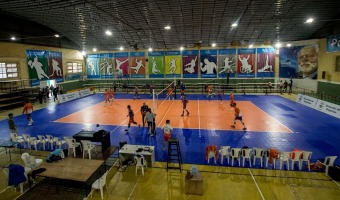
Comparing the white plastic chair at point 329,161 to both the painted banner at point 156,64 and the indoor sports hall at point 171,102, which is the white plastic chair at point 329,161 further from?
the painted banner at point 156,64

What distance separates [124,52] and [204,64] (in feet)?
43.6

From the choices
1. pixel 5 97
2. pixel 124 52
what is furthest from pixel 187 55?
pixel 5 97

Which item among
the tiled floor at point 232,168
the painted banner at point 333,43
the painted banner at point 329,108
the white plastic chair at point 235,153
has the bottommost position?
the tiled floor at point 232,168

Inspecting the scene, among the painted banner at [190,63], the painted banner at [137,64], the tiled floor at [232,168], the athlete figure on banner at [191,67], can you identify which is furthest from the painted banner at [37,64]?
the athlete figure on banner at [191,67]

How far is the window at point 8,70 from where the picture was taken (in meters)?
21.7

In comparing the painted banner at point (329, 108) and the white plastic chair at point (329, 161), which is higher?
the painted banner at point (329, 108)

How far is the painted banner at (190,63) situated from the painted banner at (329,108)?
690 inches

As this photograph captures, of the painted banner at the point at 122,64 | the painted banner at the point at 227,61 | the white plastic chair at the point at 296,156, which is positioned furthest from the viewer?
the painted banner at the point at 122,64

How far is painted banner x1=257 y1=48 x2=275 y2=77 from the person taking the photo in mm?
30359

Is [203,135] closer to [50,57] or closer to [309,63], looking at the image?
[309,63]

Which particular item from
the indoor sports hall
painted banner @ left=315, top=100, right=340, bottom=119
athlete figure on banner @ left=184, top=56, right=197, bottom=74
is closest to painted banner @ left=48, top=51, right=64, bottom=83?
the indoor sports hall

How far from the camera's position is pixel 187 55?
1272 inches

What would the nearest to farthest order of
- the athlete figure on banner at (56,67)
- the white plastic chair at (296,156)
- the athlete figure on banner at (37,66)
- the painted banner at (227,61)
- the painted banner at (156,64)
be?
the white plastic chair at (296,156) < the athlete figure on banner at (37,66) < the athlete figure on banner at (56,67) < the painted banner at (227,61) < the painted banner at (156,64)

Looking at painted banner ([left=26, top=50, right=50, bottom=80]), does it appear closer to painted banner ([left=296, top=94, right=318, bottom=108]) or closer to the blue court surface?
the blue court surface
